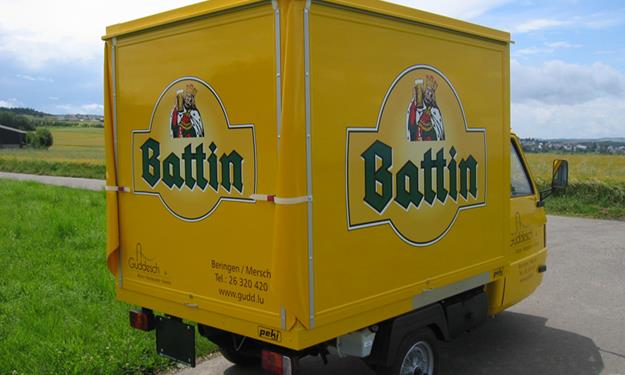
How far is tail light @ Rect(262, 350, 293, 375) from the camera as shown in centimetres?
343

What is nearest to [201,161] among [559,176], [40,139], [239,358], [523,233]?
[239,358]

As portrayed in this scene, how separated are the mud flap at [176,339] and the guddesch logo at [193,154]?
0.76m

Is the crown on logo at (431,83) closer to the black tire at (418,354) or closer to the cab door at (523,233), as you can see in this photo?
the cab door at (523,233)

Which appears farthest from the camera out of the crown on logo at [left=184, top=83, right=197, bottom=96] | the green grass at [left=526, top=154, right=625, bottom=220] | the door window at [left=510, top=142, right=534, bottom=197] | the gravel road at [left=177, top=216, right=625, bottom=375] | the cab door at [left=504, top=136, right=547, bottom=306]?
the green grass at [left=526, top=154, right=625, bottom=220]

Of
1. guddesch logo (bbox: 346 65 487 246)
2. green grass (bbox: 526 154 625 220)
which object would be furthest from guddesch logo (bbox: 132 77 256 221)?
green grass (bbox: 526 154 625 220)

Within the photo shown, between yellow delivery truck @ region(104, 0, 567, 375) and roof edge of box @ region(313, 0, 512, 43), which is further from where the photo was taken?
roof edge of box @ region(313, 0, 512, 43)

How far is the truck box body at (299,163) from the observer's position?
3176 millimetres

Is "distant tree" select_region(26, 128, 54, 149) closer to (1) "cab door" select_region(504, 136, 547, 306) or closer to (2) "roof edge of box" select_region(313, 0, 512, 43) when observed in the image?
(1) "cab door" select_region(504, 136, 547, 306)

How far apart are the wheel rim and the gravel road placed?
69 cm

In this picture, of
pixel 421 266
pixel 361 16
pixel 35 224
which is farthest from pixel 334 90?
pixel 35 224

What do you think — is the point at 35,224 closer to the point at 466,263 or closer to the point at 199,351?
the point at 199,351

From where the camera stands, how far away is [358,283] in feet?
11.4

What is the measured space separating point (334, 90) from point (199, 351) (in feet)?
9.64

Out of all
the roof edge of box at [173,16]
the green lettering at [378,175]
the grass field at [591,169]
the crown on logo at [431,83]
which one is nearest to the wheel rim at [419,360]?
the green lettering at [378,175]
